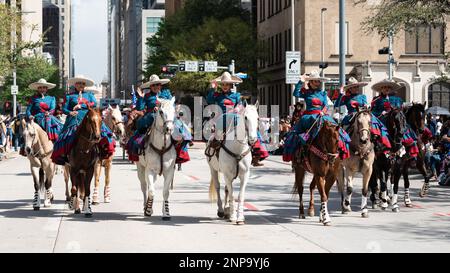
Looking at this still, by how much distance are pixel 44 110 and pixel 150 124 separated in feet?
11.0

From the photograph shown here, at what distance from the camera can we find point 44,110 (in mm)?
19078

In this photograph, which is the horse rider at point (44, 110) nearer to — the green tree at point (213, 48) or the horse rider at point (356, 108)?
the horse rider at point (356, 108)

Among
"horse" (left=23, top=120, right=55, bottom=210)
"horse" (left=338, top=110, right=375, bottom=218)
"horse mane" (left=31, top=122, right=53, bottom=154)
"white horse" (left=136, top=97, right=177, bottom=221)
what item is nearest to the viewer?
"white horse" (left=136, top=97, right=177, bottom=221)

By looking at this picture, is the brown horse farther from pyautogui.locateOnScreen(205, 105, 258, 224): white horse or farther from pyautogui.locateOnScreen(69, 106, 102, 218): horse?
pyautogui.locateOnScreen(69, 106, 102, 218): horse

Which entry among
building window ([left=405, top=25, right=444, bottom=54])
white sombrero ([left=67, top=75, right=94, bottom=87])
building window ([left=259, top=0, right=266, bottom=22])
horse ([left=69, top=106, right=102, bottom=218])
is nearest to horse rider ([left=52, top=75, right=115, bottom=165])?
white sombrero ([left=67, top=75, right=94, bottom=87])

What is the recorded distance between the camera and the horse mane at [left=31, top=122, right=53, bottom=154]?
18.7 meters

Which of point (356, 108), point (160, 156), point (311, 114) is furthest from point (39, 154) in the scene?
point (356, 108)

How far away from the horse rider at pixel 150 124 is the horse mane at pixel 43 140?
2.53 metres

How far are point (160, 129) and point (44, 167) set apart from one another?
12.1ft

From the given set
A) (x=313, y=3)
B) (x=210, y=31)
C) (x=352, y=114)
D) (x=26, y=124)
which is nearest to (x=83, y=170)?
(x=26, y=124)

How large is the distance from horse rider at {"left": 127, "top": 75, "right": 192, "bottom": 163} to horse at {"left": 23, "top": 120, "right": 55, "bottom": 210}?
2522 mm

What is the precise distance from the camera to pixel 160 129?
1612 centimetres

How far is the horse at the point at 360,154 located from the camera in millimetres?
17281
